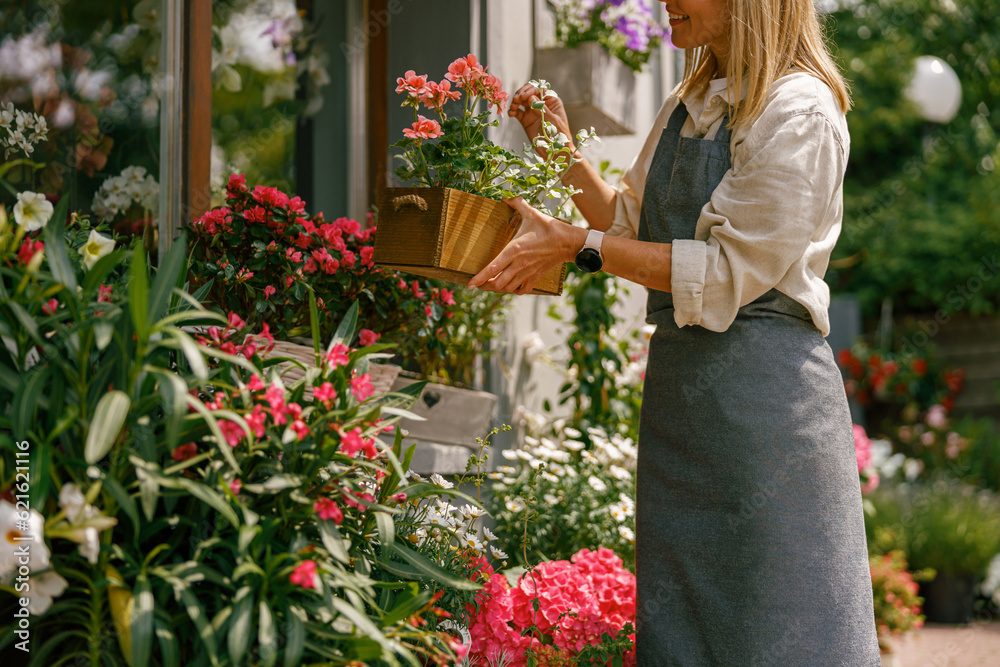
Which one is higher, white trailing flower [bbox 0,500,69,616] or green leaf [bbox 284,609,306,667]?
white trailing flower [bbox 0,500,69,616]

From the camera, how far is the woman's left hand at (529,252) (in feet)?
5.13

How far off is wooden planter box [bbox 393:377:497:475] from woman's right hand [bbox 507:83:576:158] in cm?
70

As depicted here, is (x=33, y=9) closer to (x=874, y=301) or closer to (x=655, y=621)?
(x=655, y=621)

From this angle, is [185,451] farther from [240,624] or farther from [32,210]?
[32,210]

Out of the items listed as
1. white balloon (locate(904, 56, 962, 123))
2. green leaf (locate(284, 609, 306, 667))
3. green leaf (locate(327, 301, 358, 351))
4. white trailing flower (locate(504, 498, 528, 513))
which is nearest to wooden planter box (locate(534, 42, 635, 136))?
white trailing flower (locate(504, 498, 528, 513))

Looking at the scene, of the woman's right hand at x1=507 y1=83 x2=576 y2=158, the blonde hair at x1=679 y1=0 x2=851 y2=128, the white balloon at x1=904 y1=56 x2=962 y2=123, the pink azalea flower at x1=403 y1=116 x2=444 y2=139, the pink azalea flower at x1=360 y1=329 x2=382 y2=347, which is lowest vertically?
the pink azalea flower at x1=360 y1=329 x2=382 y2=347

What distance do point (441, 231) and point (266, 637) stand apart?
752 millimetres

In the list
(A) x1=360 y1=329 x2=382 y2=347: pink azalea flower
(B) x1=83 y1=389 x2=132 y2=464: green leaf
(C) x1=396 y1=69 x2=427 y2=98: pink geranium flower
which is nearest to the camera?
(B) x1=83 y1=389 x2=132 y2=464: green leaf

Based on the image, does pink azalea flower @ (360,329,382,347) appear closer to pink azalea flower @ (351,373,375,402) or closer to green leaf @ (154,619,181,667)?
pink azalea flower @ (351,373,375,402)

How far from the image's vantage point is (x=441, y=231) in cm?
153

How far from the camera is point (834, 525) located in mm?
1644

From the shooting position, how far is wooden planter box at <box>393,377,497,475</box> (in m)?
2.26

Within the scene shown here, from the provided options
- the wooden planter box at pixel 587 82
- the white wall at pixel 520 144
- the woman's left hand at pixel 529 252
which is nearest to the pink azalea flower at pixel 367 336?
the woman's left hand at pixel 529 252

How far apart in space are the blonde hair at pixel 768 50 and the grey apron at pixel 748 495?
92mm
